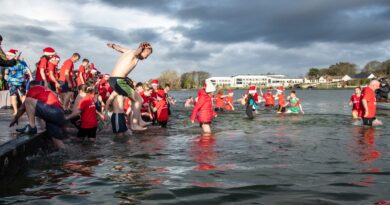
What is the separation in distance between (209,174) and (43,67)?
738cm

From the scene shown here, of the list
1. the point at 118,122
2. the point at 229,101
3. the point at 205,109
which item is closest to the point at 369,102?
the point at 205,109

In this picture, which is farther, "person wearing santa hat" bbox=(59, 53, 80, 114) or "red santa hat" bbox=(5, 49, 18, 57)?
"person wearing santa hat" bbox=(59, 53, 80, 114)

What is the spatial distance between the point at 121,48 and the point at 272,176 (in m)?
6.10

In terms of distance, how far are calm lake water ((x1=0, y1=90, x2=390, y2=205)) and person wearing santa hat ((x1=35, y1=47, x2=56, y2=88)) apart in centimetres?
276

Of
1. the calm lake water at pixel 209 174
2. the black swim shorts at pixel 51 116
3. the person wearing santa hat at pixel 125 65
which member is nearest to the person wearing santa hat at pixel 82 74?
the person wearing santa hat at pixel 125 65

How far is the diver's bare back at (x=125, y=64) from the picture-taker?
34.1 ft

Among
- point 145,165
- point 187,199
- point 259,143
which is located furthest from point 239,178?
point 259,143

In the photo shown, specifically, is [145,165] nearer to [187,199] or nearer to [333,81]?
[187,199]

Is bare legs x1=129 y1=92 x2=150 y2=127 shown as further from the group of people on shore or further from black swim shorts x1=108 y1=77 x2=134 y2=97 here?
→ black swim shorts x1=108 y1=77 x2=134 y2=97

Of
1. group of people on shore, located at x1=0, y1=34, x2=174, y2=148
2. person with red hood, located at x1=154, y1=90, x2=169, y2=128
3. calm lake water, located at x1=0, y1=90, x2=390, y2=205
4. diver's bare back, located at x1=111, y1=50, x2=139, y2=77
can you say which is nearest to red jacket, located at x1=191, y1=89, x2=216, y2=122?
group of people on shore, located at x1=0, y1=34, x2=174, y2=148

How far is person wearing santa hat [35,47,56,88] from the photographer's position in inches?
460

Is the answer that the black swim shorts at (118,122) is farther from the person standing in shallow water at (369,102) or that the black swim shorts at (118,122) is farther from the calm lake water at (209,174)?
the person standing in shallow water at (369,102)

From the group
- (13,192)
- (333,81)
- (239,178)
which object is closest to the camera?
(13,192)

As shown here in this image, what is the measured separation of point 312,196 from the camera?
4.87 meters
